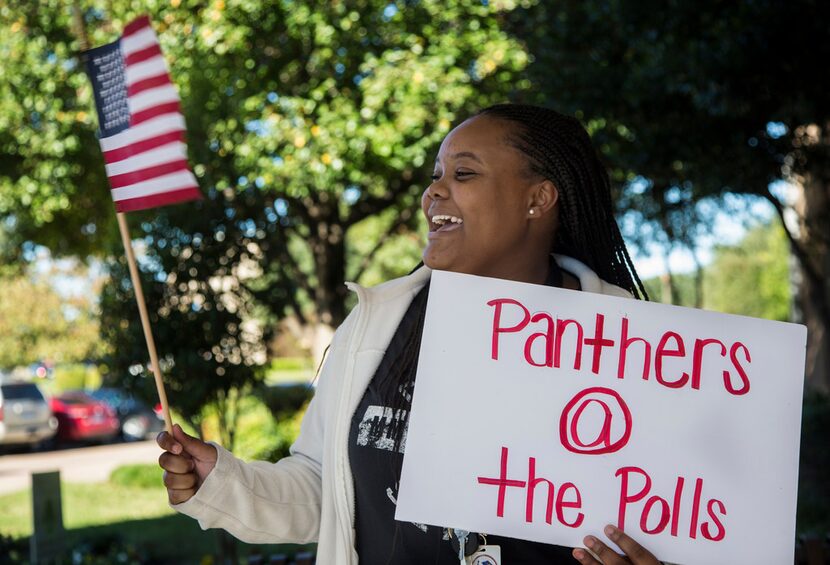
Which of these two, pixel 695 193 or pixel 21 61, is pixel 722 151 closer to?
pixel 695 193

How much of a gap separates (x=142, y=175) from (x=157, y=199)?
7 cm

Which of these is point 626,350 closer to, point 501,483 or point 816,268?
point 501,483

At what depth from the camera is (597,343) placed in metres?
1.92

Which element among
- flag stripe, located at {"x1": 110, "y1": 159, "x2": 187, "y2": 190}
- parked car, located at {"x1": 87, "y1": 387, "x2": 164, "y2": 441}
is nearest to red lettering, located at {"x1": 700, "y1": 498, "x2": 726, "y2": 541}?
flag stripe, located at {"x1": 110, "y1": 159, "x2": 187, "y2": 190}

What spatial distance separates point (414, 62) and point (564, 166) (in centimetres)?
819

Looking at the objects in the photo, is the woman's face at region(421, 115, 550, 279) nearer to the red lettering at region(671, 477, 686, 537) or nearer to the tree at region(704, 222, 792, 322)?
the red lettering at region(671, 477, 686, 537)

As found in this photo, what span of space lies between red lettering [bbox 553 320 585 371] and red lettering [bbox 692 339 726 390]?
0.22 m

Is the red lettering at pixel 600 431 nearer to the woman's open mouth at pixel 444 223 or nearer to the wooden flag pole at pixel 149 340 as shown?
the woman's open mouth at pixel 444 223

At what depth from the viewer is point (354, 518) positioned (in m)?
2.04

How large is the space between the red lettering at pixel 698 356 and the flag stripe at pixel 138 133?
137cm

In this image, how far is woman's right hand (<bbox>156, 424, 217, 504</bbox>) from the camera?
1.94 meters

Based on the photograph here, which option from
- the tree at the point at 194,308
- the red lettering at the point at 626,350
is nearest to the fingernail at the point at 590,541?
the red lettering at the point at 626,350

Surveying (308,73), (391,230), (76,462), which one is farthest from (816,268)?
(76,462)

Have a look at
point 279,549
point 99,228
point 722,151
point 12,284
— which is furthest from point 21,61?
point 12,284
